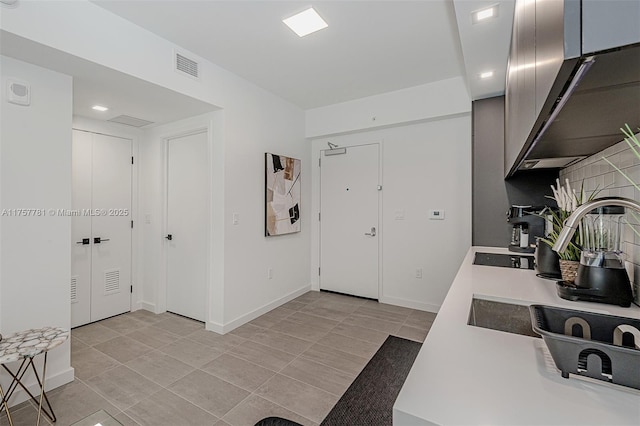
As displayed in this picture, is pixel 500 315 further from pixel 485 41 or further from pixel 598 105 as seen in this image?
pixel 485 41

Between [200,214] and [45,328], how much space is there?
1718mm

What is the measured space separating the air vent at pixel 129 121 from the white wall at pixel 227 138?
38 cm

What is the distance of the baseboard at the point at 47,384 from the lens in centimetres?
196

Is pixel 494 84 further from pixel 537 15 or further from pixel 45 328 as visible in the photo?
pixel 45 328

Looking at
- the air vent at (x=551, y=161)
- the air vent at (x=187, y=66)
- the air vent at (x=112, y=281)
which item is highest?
the air vent at (x=187, y=66)

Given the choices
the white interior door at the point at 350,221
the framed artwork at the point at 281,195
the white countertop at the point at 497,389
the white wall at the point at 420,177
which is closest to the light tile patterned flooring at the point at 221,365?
the white wall at the point at 420,177

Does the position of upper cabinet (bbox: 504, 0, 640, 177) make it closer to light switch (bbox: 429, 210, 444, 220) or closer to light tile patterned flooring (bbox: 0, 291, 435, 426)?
light tile patterned flooring (bbox: 0, 291, 435, 426)

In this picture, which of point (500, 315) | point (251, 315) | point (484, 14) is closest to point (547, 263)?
point (500, 315)

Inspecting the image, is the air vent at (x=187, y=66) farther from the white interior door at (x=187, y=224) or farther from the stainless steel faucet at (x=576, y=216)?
the stainless steel faucet at (x=576, y=216)

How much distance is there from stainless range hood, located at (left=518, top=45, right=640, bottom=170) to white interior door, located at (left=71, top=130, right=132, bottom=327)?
13.4 ft

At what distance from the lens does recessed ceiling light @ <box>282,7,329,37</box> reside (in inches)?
84.9

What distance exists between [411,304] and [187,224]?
9.80 feet

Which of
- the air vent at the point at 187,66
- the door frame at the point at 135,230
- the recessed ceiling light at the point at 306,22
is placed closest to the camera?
the recessed ceiling light at the point at 306,22

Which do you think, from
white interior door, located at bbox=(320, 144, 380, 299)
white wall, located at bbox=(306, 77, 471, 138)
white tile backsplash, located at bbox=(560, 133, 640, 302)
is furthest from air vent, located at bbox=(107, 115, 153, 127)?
white tile backsplash, located at bbox=(560, 133, 640, 302)
